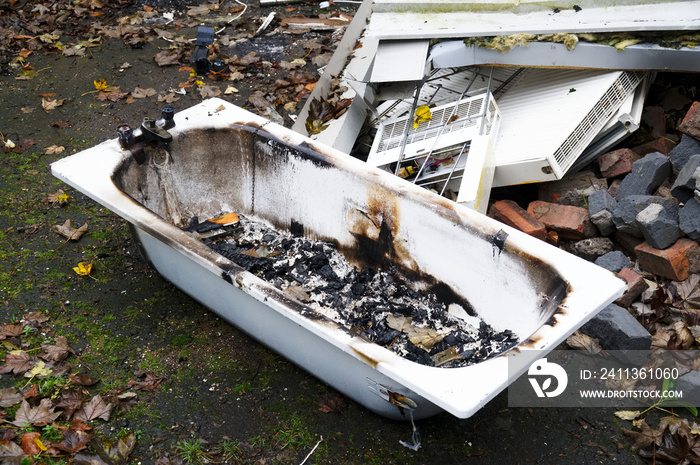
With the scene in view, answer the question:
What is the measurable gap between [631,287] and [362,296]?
4.39 feet

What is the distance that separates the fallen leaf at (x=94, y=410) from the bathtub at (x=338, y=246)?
0.68m

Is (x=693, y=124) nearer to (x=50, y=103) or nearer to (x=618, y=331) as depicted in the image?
(x=618, y=331)

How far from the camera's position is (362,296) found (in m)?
3.29

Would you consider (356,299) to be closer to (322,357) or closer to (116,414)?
(322,357)

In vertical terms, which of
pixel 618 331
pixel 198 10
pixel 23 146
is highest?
pixel 618 331

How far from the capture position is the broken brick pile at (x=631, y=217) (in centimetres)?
320

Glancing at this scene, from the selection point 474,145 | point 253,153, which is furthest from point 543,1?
point 253,153

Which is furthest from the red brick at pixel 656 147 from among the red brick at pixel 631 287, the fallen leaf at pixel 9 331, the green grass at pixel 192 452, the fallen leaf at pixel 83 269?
the fallen leaf at pixel 9 331

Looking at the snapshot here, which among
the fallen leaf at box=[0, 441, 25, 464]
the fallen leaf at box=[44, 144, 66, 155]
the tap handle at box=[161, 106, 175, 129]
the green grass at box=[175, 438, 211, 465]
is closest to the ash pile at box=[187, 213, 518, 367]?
the tap handle at box=[161, 106, 175, 129]

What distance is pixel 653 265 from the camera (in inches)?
130

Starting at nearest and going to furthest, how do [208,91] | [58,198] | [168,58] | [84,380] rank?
[84,380] → [58,198] → [208,91] → [168,58]

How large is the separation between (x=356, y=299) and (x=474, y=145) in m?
1.04

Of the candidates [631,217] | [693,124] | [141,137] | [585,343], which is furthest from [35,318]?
[693,124]

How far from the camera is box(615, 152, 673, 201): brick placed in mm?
3482
